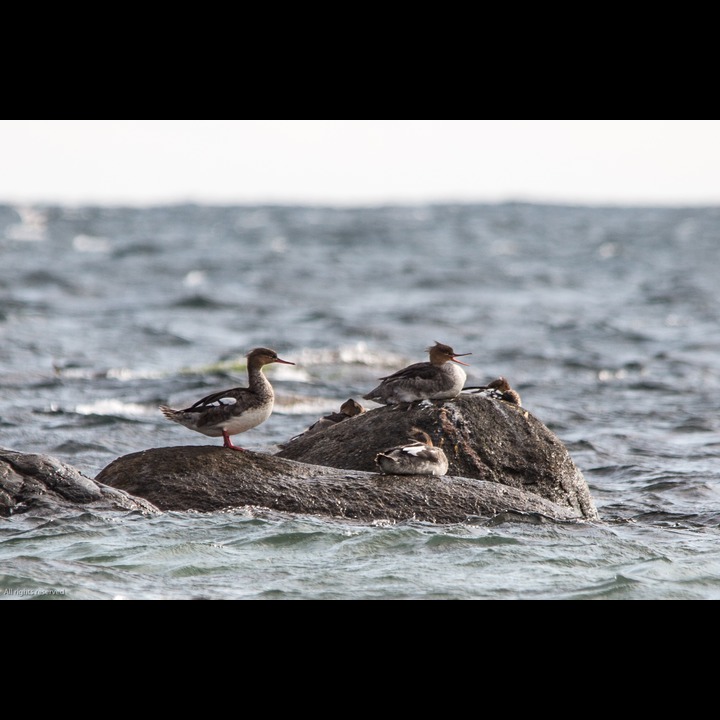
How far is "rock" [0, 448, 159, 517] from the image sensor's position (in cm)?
816

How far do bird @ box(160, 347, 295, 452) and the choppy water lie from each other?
654mm

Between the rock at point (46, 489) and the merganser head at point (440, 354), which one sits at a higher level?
the merganser head at point (440, 354)

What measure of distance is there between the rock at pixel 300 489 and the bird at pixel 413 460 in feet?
0.21

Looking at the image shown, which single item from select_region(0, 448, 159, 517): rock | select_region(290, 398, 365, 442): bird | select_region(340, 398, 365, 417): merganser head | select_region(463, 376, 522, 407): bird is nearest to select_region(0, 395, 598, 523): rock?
select_region(0, 448, 159, 517): rock

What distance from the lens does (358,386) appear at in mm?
16859

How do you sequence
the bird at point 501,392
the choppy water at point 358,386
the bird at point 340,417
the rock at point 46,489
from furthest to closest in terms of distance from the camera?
the bird at point 340,417
the bird at point 501,392
the rock at point 46,489
the choppy water at point 358,386

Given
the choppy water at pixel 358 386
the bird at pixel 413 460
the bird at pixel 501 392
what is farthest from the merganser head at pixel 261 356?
the bird at pixel 501 392

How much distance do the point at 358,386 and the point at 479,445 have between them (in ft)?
25.5

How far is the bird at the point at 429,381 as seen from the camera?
→ 905 cm

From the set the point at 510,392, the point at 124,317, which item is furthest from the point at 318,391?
the point at 124,317

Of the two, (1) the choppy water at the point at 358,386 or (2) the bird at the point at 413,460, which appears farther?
(2) the bird at the point at 413,460

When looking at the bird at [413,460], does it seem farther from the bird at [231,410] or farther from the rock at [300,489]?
the bird at [231,410]

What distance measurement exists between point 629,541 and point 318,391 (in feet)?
28.3

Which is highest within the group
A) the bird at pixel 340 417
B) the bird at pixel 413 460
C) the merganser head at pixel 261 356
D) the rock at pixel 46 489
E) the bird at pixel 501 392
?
the merganser head at pixel 261 356
